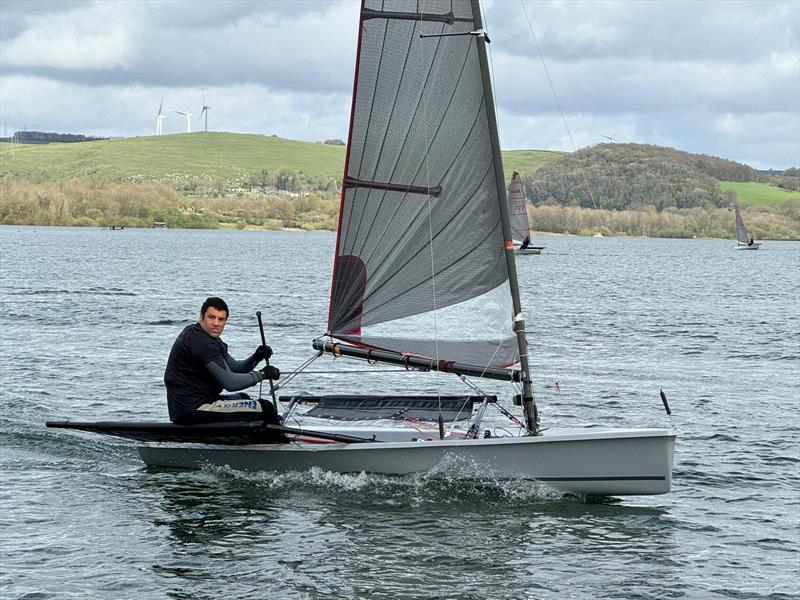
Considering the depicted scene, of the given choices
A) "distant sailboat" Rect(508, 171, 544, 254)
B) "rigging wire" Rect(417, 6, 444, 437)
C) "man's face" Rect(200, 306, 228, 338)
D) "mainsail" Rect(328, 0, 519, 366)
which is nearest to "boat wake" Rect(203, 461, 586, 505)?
"rigging wire" Rect(417, 6, 444, 437)

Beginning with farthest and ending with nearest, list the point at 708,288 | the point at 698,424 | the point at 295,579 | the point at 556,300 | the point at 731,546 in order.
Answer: the point at 708,288, the point at 556,300, the point at 698,424, the point at 731,546, the point at 295,579

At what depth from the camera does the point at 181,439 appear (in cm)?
1463

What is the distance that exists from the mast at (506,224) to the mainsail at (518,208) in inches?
2261

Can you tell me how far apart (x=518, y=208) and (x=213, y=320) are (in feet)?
225

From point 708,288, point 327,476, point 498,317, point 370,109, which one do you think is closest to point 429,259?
point 498,317

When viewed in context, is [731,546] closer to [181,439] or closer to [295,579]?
[295,579]

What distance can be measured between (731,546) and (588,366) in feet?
51.3

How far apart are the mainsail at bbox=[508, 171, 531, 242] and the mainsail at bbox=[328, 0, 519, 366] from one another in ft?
186

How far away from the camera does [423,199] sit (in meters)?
14.6

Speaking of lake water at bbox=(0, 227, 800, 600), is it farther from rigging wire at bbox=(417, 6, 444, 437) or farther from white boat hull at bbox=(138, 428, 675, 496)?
rigging wire at bbox=(417, 6, 444, 437)

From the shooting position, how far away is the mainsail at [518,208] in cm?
7797

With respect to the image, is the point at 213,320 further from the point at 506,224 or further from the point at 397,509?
the point at 506,224

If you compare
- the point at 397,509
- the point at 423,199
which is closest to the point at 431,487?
the point at 397,509

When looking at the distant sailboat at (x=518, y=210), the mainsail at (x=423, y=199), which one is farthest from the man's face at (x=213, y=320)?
the distant sailboat at (x=518, y=210)
